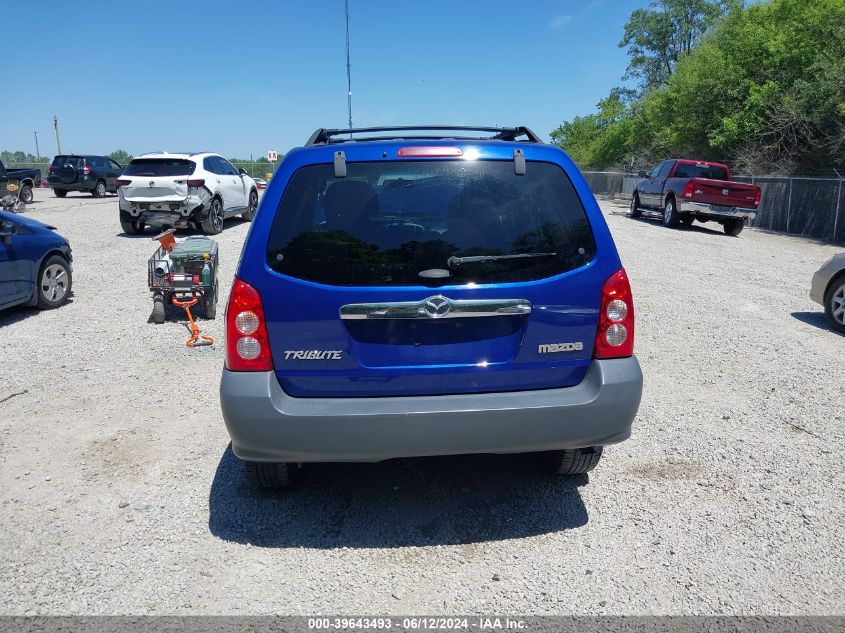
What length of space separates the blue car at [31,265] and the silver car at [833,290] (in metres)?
9.47

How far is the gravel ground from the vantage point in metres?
2.92

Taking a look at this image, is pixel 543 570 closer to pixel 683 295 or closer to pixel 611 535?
pixel 611 535

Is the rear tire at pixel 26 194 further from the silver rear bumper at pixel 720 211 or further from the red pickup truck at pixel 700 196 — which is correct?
the silver rear bumper at pixel 720 211

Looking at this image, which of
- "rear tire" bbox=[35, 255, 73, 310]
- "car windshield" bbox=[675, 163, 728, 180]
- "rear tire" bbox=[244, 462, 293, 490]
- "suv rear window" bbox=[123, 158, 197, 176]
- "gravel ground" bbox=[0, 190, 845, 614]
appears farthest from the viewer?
"car windshield" bbox=[675, 163, 728, 180]

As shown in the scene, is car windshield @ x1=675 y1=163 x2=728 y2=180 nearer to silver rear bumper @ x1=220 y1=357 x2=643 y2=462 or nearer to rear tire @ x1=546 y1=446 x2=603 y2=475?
rear tire @ x1=546 y1=446 x2=603 y2=475

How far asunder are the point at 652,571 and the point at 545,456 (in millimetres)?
1002

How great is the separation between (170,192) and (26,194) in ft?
46.3

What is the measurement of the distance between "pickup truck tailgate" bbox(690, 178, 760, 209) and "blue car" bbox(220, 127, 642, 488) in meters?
17.1

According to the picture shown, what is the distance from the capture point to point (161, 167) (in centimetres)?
1481

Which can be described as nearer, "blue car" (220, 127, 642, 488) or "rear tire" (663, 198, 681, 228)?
"blue car" (220, 127, 642, 488)

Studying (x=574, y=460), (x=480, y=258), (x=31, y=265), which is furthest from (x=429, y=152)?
(x=31, y=265)

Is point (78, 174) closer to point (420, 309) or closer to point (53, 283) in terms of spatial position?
point (53, 283)

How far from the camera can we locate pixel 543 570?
3100 mm

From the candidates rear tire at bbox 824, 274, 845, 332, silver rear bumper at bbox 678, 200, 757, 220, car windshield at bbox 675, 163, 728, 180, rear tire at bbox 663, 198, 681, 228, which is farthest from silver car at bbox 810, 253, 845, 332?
car windshield at bbox 675, 163, 728, 180
